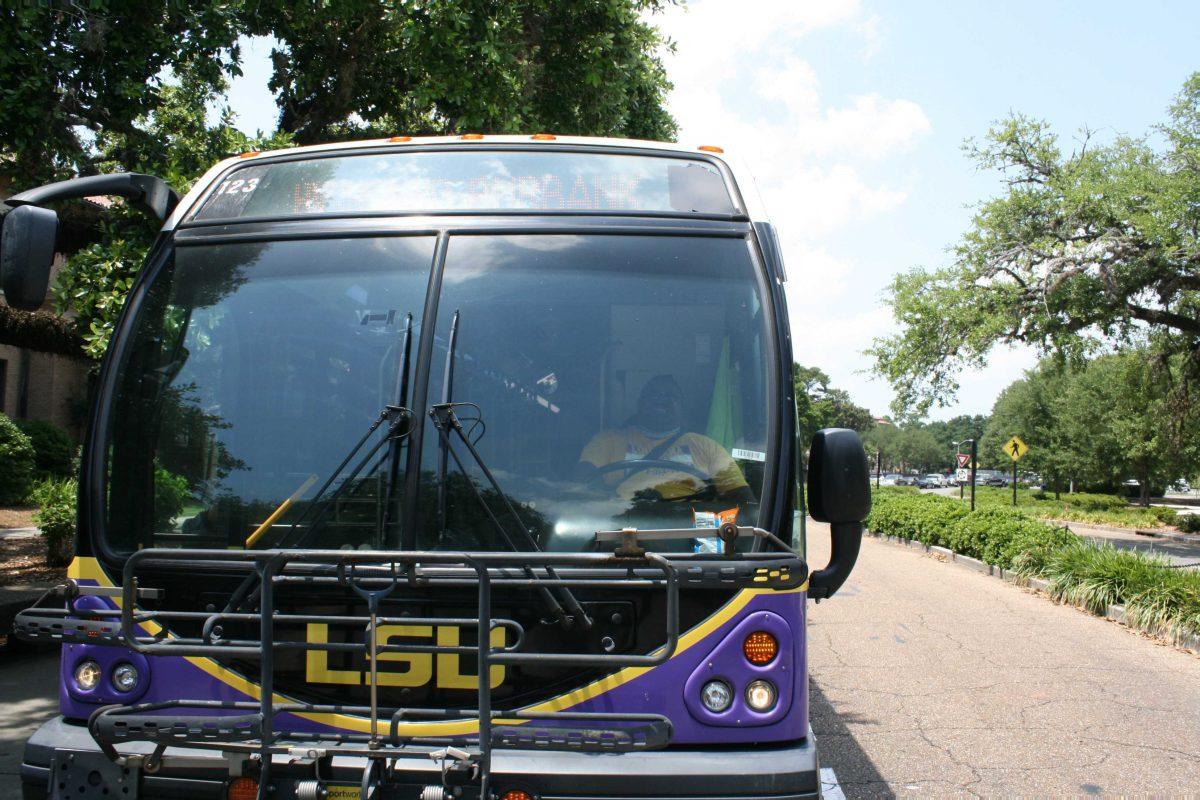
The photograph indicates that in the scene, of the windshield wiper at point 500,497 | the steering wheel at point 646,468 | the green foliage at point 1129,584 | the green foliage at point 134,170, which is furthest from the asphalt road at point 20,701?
the green foliage at point 1129,584

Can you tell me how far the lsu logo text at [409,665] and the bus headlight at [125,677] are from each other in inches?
24.5

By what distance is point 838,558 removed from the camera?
344 centimetres

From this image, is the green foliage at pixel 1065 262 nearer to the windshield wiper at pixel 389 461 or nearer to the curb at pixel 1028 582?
the curb at pixel 1028 582

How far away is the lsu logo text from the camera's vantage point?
10.2ft

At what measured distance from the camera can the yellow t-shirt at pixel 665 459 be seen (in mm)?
3342

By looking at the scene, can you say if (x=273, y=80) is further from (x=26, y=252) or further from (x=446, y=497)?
(x=446, y=497)

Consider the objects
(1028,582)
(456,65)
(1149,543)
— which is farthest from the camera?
(1149,543)

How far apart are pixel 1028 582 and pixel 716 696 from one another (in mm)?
13663

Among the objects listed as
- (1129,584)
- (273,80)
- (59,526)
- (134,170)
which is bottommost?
(1129,584)

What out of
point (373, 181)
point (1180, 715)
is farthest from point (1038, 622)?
point (373, 181)

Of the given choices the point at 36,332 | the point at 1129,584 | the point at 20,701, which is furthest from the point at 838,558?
the point at 36,332

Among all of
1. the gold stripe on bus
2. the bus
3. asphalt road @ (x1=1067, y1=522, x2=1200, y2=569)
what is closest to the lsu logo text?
the bus

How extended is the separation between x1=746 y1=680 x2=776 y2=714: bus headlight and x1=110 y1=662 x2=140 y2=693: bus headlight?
2.06 m

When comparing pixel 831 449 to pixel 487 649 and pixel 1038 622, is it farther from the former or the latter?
pixel 1038 622
